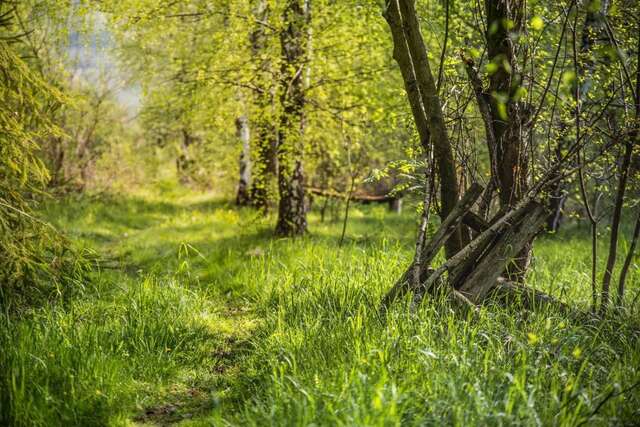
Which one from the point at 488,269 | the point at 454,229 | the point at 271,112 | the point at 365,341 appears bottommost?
the point at 365,341

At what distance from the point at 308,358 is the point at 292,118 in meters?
5.22

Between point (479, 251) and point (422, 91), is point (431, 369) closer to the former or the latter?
point (479, 251)

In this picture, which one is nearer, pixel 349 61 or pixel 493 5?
pixel 493 5

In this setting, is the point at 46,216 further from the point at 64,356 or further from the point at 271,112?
the point at 64,356

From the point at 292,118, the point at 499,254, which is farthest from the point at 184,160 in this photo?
the point at 499,254

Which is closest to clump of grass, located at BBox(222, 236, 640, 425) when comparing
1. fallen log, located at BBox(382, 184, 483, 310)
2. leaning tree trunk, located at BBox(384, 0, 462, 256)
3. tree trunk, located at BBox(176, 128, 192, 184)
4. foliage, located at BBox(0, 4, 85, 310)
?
fallen log, located at BBox(382, 184, 483, 310)

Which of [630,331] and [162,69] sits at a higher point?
[162,69]

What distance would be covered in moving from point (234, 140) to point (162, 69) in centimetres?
278

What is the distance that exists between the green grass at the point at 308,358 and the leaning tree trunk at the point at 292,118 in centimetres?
265

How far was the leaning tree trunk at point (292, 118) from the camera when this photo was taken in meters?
8.07

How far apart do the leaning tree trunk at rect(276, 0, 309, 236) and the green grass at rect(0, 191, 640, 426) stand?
2.65 meters

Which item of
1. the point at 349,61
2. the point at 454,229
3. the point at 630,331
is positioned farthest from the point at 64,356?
the point at 349,61

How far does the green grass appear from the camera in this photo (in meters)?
2.82

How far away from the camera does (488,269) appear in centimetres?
428
